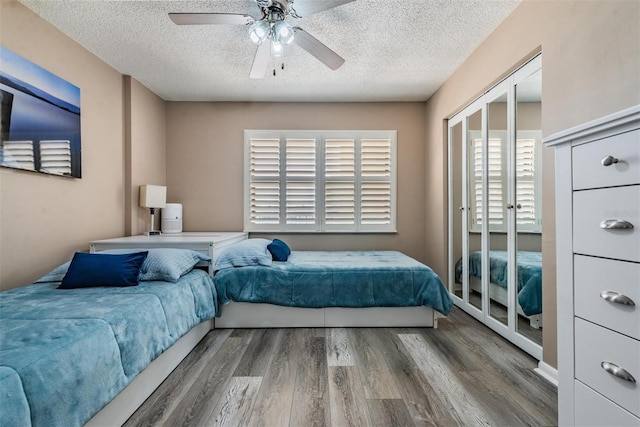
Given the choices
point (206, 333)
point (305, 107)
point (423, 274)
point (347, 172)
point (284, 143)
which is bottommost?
point (206, 333)

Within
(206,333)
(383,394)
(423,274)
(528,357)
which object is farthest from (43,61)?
(528,357)

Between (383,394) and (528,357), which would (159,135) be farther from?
(528,357)

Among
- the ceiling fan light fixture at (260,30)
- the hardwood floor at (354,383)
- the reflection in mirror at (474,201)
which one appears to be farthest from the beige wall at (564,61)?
the ceiling fan light fixture at (260,30)

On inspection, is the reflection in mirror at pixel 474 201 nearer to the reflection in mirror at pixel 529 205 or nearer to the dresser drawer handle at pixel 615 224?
the reflection in mirror at pixel 529 205

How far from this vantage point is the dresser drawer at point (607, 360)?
0.86 m

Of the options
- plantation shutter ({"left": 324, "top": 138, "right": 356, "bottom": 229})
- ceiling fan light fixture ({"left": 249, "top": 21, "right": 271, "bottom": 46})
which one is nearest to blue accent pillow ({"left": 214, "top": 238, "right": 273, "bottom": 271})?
plantation shutter ({"left": 324, "top": 138, "right": 356, "bottom": 229})

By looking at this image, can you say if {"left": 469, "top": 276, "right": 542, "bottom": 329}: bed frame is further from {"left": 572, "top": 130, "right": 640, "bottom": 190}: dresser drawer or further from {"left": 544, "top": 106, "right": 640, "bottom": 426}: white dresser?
{"left": 572, "top": 130, "right": 640, "bottom": 190}: dresser drawer

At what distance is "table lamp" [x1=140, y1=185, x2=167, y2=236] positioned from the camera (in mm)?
3350

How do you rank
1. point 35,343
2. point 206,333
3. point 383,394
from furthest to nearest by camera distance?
1. point 206,333
2. point 383,394
3. point 35,343

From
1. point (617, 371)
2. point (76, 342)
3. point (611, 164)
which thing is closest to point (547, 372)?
point (617, 371)

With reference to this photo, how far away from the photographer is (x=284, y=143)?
4137 mm

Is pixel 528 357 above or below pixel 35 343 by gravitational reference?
below

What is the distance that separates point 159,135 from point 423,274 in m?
3.65

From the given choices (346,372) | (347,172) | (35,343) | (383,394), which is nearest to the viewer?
(35,343)
